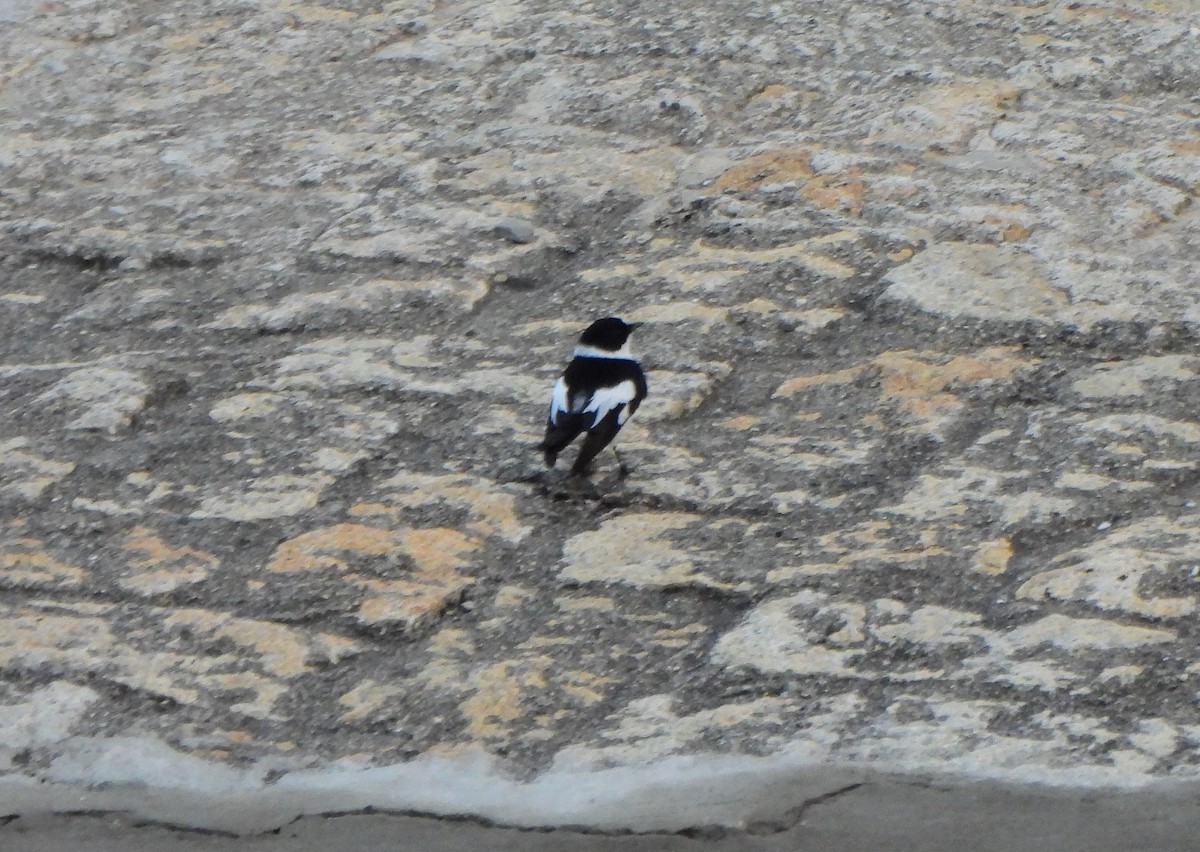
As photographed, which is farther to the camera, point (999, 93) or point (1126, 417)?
point (999, 93)

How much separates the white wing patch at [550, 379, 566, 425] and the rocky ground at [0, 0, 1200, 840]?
22 cm

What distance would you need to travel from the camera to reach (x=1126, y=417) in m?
5.04

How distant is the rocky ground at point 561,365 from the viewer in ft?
12.6

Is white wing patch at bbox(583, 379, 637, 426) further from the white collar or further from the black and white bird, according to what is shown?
the white collar

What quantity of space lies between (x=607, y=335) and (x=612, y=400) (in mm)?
439

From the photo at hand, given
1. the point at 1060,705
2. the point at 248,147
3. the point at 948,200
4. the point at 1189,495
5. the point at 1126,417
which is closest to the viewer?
the point at 1060,705

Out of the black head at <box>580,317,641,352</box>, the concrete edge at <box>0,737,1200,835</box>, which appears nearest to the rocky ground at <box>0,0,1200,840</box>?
the concrete edge at <box>0,737,1200,835</box>

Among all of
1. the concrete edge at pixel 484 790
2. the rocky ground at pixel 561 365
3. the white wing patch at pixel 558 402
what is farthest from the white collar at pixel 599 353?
the concrete edge at pixel 484 790

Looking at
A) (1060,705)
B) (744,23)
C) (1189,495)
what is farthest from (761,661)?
(744,23)

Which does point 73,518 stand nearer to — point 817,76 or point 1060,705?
point 1060,705

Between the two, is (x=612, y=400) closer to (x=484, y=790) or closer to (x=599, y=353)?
(x=599, y=353)

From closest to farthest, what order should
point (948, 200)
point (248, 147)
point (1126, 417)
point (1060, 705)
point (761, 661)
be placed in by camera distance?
point (1060, 705), point (761, 661), point (1126, 417), point (948, 200), point (248, 147)

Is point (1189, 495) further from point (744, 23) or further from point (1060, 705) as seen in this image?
point (744, 23)

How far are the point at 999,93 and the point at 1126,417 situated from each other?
110 inches
